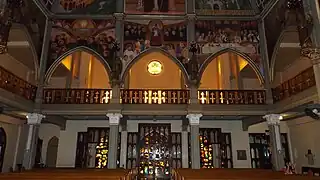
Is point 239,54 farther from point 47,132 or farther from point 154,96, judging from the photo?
point 47,132

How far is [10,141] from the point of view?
56.6ft

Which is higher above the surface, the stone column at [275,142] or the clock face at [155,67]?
the clock face at [155,67]

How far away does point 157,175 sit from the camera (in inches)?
733

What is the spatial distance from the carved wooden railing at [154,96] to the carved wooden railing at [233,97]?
3.41ft

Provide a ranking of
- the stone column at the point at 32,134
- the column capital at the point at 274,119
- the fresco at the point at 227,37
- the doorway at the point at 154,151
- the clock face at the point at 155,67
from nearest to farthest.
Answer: the stone column at the point at 32,134, the column capital at the point at 274,119, the fresco at the point at 227,37, the doorway at the point at 154,151, the clock face at the point at 155,67

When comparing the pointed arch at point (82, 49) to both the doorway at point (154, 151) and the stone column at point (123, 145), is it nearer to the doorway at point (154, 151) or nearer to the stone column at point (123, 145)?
the stone column at point (123, 145)

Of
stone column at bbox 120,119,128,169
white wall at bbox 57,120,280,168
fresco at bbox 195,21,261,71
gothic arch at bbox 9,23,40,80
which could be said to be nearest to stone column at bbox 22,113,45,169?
gothic arch at bbox 9,23,40,80

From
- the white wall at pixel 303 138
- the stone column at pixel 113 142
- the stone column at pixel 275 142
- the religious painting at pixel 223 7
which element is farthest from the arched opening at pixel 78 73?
the white wall at pixel 303 138

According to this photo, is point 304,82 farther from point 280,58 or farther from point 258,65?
point 280,58

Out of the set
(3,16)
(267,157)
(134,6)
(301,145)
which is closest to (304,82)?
(301,145)

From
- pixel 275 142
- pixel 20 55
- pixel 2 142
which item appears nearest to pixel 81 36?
pixel 20 55

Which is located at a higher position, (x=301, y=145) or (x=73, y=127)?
(x=73, y=127)

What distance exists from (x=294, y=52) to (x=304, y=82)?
546 cm

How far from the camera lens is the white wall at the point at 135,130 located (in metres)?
18.7
